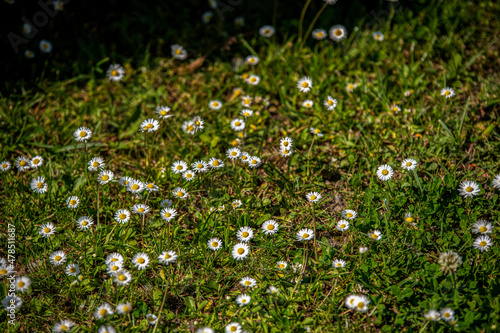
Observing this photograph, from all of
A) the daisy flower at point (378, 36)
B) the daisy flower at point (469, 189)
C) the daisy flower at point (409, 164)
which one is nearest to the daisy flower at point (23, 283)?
the daisy flower at point (409, 164)

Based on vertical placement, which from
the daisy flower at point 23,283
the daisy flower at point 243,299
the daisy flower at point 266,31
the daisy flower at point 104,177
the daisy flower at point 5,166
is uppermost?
the daisy flower at point 266,31

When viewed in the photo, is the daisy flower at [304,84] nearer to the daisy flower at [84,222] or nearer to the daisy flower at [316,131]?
the daisy flower at [316,131]

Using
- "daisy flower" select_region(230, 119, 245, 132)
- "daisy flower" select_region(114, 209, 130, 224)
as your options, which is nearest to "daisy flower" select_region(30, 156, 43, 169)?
"daisy flower" select_region(114, 209, 130, 224)

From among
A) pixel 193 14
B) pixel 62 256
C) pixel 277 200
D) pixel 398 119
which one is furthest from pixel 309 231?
pixel 193 14

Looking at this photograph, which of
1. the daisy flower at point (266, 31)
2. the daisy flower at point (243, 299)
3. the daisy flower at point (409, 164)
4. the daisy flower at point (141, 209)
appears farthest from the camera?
the daisy flower at point (266, 31)

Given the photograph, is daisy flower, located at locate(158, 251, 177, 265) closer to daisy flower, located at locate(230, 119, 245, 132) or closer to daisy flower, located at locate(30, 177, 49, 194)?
daisy flower, located at locate(30, 177, 49, 194)

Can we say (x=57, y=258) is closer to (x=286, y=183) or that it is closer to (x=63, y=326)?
(x=63, y=326)

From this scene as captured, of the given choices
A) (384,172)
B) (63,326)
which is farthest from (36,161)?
(384,172)
